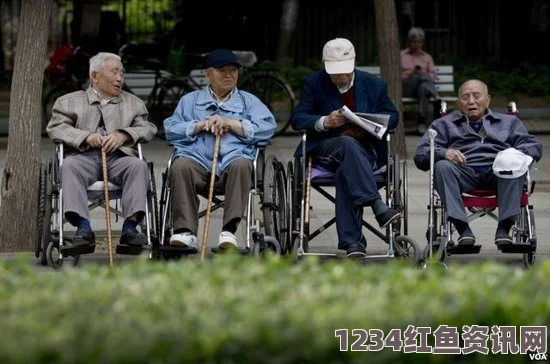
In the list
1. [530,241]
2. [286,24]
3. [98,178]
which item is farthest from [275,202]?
[286,24]

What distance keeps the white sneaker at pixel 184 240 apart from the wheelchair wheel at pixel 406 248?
133cm

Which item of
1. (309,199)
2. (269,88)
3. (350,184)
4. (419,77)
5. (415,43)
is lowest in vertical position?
(309,199)

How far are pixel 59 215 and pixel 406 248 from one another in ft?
7.47

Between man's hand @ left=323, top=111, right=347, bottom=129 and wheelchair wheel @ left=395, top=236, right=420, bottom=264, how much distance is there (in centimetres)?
84

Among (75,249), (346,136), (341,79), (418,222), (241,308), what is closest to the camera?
(241,308)

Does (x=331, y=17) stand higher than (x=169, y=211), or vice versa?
(x=331, y=17)

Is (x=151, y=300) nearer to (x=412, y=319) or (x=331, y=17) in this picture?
(x=412, y=319)

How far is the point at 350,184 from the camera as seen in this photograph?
32.9 feet

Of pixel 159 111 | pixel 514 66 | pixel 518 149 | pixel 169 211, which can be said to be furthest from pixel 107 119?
pixel 514 66

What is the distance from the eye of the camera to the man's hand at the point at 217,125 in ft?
33.2

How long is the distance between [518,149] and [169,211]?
7.58 feet

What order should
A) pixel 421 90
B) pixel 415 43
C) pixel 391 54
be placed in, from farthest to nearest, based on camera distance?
1. pixel 415 43
2. pixel 421 90
3. pixel 391 54

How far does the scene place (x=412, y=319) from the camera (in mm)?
5051

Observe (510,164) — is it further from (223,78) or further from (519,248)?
(223,78)
